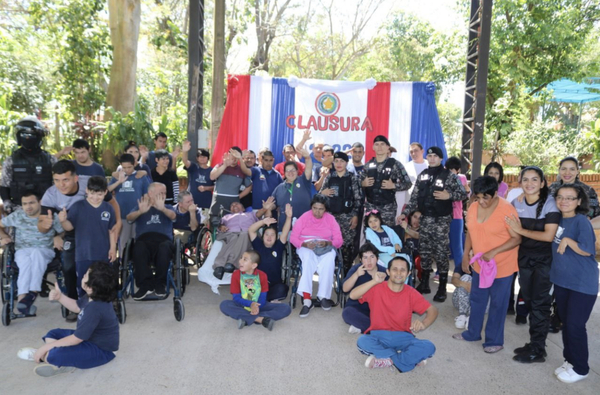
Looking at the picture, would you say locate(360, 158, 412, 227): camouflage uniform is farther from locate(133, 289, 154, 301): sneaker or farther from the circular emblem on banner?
locate(133, 289, 154, 301): sneaker

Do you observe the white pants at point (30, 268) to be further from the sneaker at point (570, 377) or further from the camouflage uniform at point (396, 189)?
the sneaker at point (570, 377)

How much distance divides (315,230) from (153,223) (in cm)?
A: 152

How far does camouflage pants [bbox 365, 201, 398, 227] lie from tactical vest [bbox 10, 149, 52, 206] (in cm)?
324

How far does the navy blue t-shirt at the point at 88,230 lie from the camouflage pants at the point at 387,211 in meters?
2.61

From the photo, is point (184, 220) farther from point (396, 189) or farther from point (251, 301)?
point (396, 189)

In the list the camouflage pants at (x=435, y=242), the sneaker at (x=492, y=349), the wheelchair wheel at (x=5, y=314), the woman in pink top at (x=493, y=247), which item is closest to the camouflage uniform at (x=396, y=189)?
the camouflage pants at (x=435, y=242)

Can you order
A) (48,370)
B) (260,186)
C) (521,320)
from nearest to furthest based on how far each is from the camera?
1. (48,370)
2. (521,320)
3. (260,186)

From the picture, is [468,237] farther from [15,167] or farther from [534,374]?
[15,167]

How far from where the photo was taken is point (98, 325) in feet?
9.94

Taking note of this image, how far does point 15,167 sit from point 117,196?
0.94 meters

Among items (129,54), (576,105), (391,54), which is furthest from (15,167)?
(576,105)

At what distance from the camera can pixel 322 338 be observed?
12.2ft

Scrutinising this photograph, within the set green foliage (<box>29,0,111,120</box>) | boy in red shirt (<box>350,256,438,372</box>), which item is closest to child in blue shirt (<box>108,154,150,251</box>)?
boy in red shirt (<box>350,256,438,372</box>)

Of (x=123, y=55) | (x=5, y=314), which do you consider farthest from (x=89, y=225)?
(x=123, y=55)
